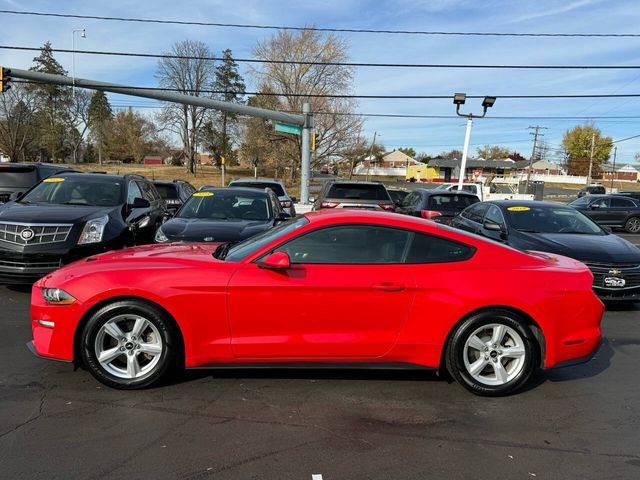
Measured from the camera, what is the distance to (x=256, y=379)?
4180 millimetres

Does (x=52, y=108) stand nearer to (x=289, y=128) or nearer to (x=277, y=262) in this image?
(x=289, y=128)

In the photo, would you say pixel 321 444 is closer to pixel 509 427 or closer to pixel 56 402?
pixel 509 427

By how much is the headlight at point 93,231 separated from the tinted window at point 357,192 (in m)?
5.75

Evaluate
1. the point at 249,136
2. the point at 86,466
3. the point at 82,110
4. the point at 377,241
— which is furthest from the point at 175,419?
the point at 82,110

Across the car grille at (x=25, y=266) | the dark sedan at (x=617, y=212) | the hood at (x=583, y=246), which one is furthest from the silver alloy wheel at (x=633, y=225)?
the car grille at (x=25, y=266)

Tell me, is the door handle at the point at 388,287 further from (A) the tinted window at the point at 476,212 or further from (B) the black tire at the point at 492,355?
(A) the tinted window at the point at 476,212

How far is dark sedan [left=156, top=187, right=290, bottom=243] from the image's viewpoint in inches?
277

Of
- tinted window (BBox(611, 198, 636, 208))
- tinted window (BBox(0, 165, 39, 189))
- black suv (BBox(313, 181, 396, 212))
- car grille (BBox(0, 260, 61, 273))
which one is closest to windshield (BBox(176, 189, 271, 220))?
car grille (BBox(0, 260, 61, 273))

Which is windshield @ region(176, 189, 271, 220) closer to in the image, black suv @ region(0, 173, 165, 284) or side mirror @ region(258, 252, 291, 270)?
black suv @ region(0, 173, 165, 284)

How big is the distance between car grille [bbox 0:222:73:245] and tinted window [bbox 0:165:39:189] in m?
5.04

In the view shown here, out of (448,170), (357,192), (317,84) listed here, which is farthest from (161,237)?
(448,170)

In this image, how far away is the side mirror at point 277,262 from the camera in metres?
3.72

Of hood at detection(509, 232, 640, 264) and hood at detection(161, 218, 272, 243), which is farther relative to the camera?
Answer: hood at detection(161, 218, 272, 243)

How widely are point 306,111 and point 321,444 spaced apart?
22.5 meters
